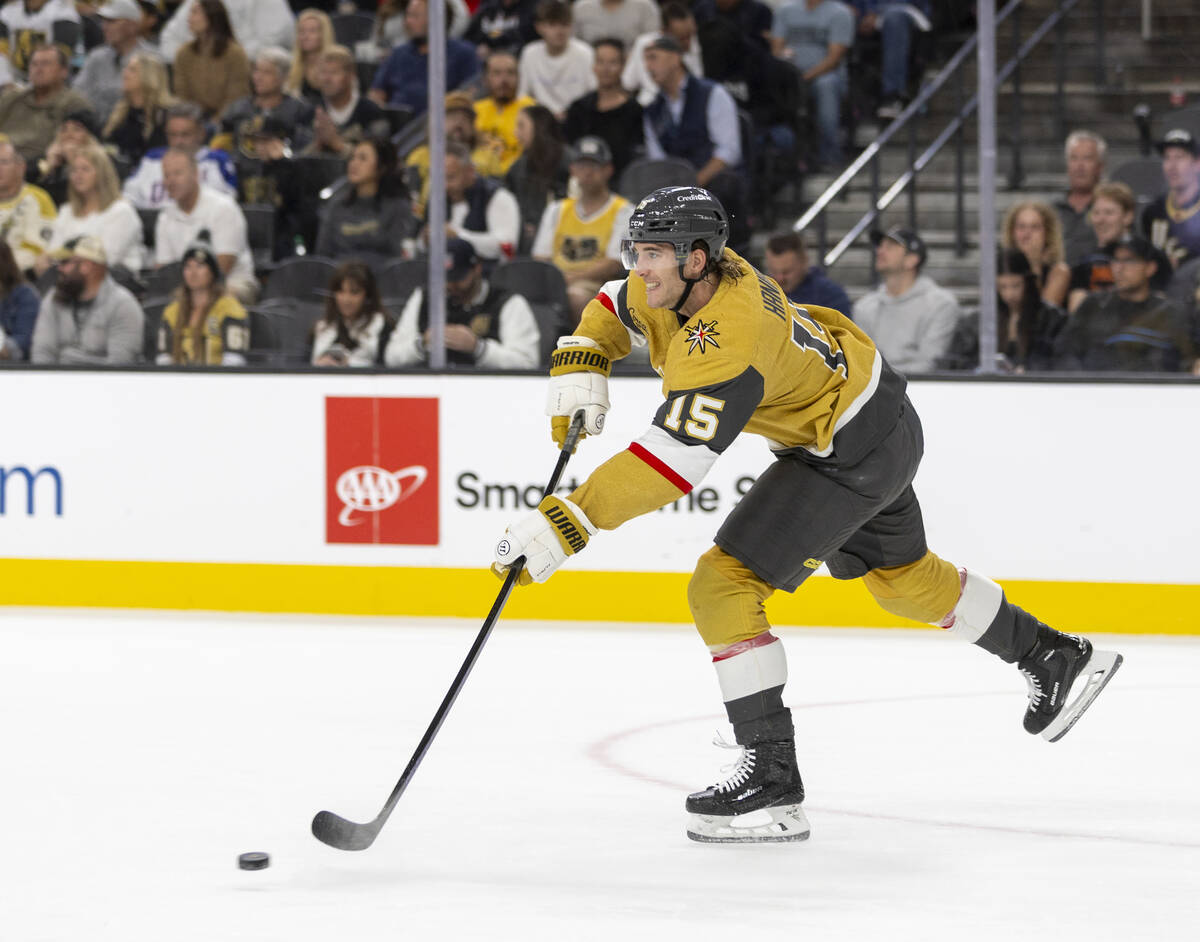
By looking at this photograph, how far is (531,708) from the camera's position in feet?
15.3

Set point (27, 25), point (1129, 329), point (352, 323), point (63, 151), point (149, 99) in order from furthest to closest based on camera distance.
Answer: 1. point (27, 25)
2. point (149, 99)
3. point (63, 151)
4. point (352, 323)
5. point (1129, 329)

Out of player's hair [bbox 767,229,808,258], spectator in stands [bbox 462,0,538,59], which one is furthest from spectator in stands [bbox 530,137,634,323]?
spectator in stands [bbox 462,0,538,59]

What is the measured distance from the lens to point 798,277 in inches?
245

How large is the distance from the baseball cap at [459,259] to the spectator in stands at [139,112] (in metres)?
2.05

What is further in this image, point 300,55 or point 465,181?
point 300,55

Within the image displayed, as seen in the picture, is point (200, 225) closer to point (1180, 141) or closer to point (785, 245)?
point (785, 245)

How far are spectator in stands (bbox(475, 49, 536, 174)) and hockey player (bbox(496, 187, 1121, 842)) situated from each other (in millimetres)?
3481

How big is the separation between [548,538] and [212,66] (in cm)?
Answer: 563

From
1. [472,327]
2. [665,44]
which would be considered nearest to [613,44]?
[665,44]

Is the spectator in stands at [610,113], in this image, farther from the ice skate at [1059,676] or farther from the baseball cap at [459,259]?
the ice skate at [1059,676]

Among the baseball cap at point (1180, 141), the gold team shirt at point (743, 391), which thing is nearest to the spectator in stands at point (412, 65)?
the baseball cap at point (1180, 141)

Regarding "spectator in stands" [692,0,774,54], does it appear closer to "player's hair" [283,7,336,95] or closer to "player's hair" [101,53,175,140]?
"player's hair" [283,7,336,95]

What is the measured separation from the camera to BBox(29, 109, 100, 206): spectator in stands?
7426 millimetres

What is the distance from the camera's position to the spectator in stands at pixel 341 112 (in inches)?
298
